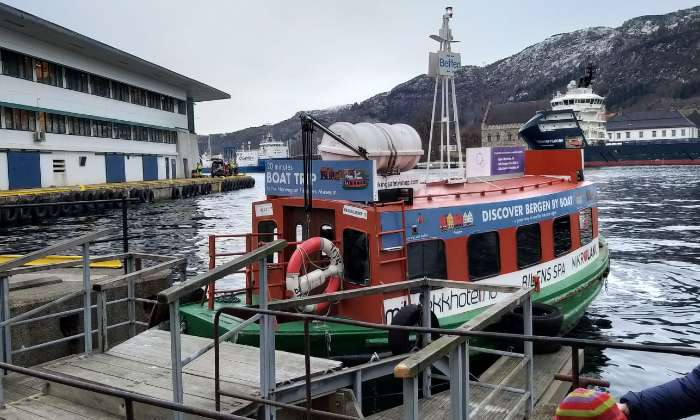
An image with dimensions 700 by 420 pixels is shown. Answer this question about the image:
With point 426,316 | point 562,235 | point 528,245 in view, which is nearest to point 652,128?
point 562,235

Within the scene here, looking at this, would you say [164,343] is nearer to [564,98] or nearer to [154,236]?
[154,236]

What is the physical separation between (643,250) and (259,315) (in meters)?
22.1

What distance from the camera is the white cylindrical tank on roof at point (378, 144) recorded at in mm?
9961

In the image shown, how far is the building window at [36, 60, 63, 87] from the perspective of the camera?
1688 inches

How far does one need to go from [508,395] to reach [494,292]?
3370mm

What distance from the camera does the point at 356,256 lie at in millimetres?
8969

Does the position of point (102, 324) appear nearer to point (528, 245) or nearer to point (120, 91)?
point (528, 245)

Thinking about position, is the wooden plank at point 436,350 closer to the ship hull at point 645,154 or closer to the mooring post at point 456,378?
the mooring post at point 456,378

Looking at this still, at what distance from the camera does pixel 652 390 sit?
3029mm

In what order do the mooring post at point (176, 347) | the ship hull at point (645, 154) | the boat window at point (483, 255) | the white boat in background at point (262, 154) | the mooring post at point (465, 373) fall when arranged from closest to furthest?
the mooring post at point (465, 373) → the mooring post at point (176, 347) → the boat window at point (483, 255) → the ship hull at point (645, 154) → the white boat in background at point (262, 154)

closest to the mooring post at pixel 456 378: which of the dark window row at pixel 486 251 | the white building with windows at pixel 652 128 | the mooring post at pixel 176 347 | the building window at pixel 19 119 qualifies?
the mooring post at pixel 176 347

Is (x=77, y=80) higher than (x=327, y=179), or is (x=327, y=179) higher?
(x=77, y=80)

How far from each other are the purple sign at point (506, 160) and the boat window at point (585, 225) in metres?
2.12

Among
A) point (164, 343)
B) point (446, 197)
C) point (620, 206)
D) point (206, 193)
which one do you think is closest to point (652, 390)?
point (164, 343)
